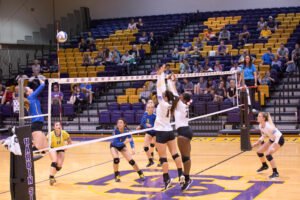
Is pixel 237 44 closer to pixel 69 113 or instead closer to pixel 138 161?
pixel 69 113

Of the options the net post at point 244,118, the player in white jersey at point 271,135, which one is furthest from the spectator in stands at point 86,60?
the player in white jersey at point 271,135

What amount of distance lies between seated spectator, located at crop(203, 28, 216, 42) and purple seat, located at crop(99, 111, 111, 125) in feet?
23.9

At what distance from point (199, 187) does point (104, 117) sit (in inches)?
444

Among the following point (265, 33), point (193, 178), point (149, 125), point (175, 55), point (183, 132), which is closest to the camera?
point (183, 132)

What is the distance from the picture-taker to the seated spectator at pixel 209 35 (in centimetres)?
2680

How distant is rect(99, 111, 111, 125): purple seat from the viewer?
72.0 feet

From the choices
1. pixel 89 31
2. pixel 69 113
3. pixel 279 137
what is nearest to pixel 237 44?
pixel 69 113

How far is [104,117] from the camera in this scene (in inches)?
867

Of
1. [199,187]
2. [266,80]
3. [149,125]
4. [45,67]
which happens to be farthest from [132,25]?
[199,187]

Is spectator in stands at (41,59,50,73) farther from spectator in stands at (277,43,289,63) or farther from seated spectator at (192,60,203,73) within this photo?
spectator in stands at (277,43,289,63)

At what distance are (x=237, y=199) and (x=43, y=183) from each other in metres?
4.51

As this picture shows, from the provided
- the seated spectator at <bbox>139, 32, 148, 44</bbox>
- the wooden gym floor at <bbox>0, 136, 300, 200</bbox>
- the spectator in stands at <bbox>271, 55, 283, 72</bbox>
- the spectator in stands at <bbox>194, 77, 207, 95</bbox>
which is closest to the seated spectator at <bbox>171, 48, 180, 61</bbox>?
the seated spectator at <bbox>139, 32, 148, 44</bbox>

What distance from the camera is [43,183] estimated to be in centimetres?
1229

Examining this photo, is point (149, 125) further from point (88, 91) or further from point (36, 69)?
point (36, 69)
